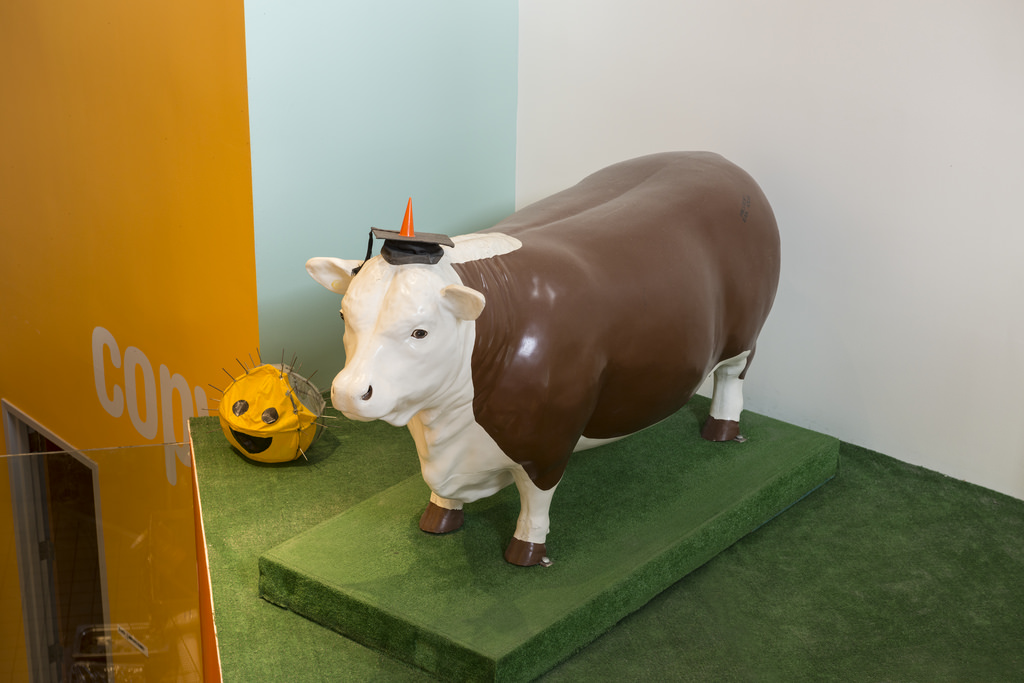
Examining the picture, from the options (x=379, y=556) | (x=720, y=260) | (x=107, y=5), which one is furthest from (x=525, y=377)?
(x=107, y=5)

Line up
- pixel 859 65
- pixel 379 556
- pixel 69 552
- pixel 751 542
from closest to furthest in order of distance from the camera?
pixel 379 556
pixel 751 542
pixel 859 65
pixel 69 552

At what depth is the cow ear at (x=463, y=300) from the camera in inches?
58.1

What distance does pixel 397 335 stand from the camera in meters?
1.49

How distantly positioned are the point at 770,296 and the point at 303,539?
4.51 feet

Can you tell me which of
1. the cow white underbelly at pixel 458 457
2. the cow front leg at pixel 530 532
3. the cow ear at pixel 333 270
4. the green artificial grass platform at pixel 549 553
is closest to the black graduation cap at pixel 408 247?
the cow ear at pixel 333 270

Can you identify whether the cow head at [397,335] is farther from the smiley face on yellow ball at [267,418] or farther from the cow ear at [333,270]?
the smiley face on yellow ball at [267,418]

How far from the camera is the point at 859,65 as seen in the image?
2.54 metres

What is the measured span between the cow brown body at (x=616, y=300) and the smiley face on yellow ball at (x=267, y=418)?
33.9 inches

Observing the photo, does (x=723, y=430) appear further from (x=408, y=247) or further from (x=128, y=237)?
(x=128, y=237)

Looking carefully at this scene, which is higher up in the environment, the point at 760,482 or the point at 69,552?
the point at 760,482

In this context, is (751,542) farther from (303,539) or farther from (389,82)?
(389,82)

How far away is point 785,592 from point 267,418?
1.44m

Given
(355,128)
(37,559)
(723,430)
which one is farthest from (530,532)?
(37,559)

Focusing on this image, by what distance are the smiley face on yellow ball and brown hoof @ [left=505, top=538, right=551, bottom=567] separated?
829 millimetres
